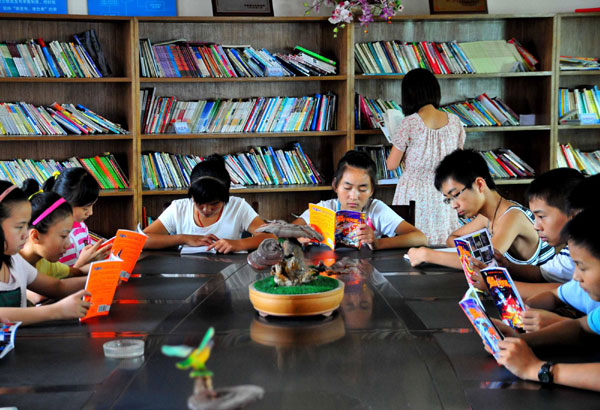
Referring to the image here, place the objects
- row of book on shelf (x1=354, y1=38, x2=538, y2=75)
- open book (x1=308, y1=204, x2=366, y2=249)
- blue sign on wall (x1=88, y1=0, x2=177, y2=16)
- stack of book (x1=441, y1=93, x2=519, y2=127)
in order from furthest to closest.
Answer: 1. stack of book (x1=441, y1=93, x2=519, y2=127)
2. row of book on shelf (x1=354, y1=38, x2=538, y2=75)
3. blue sign on wall (x1=88, y1=0, x2=177, y2=16)
4. open book (x1=308, y1=204, x2=366, y2=249)

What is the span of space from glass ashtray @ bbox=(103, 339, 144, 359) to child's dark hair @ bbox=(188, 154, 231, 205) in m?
1.49

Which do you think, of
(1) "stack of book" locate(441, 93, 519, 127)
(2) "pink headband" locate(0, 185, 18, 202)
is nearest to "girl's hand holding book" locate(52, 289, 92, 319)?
(2) "pink headband" locate(0, 185, 18, 202)

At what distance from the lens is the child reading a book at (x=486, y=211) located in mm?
2445

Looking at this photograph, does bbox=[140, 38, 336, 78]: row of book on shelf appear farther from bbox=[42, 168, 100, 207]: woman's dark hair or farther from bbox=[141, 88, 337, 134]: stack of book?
bbox=[42, 168, 100, 207]: woman's dark hair

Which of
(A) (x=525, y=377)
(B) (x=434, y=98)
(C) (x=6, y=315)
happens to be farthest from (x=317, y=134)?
(A) (x=525, y=377)

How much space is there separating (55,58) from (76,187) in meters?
1.85

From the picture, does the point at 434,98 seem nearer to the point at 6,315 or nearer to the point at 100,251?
the point at 100,251

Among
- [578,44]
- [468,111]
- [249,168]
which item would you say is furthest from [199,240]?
[578,44]

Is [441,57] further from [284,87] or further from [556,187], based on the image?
[556,187]

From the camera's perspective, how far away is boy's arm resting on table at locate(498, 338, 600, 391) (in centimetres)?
119

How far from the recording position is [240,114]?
4.60 metres

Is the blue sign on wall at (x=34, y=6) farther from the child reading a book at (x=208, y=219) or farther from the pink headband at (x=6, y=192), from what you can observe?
the pink headband at (x=6, y=192)

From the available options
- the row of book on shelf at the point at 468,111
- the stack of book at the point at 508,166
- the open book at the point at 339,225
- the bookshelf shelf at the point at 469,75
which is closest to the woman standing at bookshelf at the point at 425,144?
the bookshelf shelf at the point at 469,75

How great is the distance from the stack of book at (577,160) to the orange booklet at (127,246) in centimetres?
354
